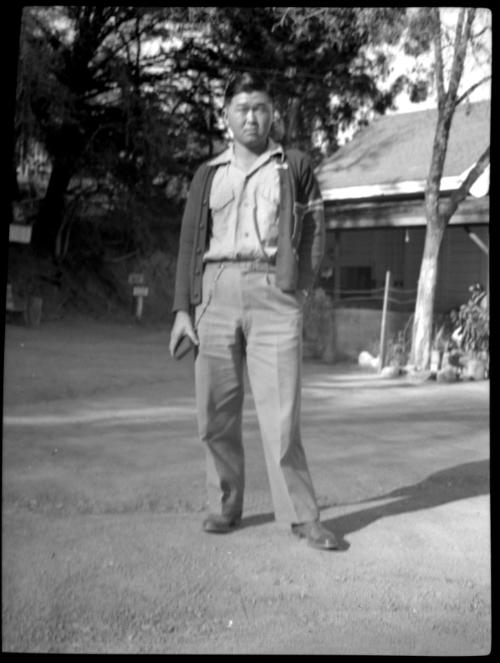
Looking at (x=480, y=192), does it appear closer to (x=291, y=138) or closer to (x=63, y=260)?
(x=63, y=260)

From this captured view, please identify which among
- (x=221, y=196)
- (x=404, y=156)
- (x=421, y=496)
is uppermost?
(x=404, y=156)

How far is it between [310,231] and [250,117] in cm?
43

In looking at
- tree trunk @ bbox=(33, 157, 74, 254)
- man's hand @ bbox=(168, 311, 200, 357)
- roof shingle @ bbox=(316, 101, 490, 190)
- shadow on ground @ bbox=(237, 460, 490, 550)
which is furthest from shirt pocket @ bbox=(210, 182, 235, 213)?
roof shingle @ bbox=(316, 101, 490, 190)

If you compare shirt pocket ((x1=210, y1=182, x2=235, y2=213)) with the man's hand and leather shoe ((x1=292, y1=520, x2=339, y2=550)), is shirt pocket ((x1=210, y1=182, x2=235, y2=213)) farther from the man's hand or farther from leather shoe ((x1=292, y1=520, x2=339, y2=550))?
leather shoe ((x1=292, y1=520, x2=339, y2=550))

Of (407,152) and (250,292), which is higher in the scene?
(407,152)

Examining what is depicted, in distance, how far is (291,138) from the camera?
462cm

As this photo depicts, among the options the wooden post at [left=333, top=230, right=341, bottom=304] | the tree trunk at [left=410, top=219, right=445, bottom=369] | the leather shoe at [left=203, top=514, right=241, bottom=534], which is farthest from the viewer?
the wooden post at [left=333, top=230, right=341, bottom=304]

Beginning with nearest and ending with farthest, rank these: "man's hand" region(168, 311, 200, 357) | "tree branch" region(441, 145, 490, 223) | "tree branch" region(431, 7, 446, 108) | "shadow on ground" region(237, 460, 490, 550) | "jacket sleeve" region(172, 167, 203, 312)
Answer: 1. "jacket sleeve" region(172, 167, 203, 312)
2. "man's hand" region(168, 311, 200, 357)
3. "shadow on ground" region(237, 460, 490, 550)
4. "tree branch" region(431, 7, 446, 108)
5. "tree branch" region(441, 145, 490, 223)

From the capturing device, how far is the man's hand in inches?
122

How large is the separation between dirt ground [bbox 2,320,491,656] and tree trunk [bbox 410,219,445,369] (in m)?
3.52

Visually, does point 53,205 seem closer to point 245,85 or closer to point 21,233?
point 21,233

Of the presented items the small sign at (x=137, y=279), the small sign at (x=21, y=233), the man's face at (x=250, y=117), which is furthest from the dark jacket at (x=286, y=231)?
the small sign at (x=137, y=279)

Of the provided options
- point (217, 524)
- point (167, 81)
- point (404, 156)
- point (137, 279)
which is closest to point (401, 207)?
point (404, 156)

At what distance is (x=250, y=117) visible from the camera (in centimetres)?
289
